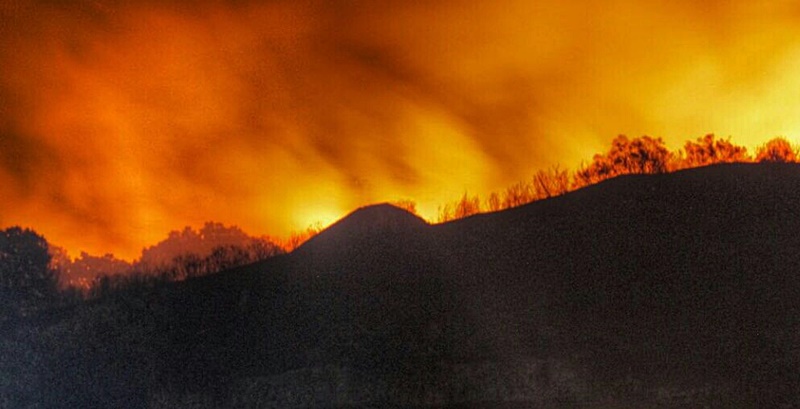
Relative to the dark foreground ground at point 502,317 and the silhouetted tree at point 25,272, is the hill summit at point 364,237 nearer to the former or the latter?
the dark foreground ground at point 502,317

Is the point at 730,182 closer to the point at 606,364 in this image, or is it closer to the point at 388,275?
the point at 606,364

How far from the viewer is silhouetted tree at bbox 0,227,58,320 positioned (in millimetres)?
87125

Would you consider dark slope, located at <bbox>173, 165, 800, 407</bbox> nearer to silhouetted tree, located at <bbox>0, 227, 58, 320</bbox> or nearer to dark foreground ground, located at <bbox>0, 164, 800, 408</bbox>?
dark foreground ground, located at <bbox>0, 164, 800, 408</bbox>

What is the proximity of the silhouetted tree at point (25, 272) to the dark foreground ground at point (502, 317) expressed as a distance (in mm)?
38743

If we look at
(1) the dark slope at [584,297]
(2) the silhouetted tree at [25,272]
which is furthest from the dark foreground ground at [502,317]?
(2) the silhouetted tree at [25,272]

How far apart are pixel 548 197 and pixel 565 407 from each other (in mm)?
13271

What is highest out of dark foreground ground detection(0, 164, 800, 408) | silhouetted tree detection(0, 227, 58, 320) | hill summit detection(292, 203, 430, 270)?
silhouetted tree detection(0, 227, 58, 320)

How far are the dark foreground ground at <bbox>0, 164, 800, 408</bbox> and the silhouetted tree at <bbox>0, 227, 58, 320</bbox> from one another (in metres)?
38.7

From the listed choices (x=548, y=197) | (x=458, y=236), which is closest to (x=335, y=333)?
(x=458, y=236)

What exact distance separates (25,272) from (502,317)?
6500 cm

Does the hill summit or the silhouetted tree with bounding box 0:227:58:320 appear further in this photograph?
the silhouetted tree with bounding box 0:227:58:320

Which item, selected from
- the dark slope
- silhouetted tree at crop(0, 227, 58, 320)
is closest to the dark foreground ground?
the dark slope

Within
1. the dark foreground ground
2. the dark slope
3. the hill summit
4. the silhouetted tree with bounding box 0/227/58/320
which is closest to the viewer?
the dark slope

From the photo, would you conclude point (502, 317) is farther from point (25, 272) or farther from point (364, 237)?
point (25, 272)
